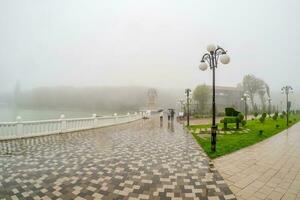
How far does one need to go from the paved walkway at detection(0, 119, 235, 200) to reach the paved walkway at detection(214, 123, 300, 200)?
42cm

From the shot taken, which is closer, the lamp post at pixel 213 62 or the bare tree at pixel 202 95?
the lamp post at pixel 213 62

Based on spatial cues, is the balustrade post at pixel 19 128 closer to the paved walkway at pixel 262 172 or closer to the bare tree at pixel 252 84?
the paved walkway at pixel 262 172

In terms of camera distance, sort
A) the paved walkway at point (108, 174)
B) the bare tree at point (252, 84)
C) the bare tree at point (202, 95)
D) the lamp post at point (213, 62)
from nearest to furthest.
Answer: the paved walkway at point (108, 174), the lamp post at point (213, 62), the bare tree at point (252, 84), the bare tree at point (202, 95)

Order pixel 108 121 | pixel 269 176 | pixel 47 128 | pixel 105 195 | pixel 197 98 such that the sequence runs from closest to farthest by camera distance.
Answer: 1. pixel 105 195
2. pixel 269 176
3. pixel 47 128
4. pixel 108 121
5. pixel 197 98

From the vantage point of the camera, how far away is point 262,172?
6.04 meters

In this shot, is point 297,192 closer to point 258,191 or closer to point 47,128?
point 258,191

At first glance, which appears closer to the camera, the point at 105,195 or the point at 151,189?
the point at 105,195

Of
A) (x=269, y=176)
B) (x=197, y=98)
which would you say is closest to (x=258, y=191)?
(x=269, y=176)

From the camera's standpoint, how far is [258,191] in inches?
186

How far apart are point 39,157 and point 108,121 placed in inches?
523

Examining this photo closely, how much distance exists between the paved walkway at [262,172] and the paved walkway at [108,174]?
42 cm

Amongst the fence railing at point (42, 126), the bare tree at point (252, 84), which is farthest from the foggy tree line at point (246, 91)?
the fence railing at point (42, 126)

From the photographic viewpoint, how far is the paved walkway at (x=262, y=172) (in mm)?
4680

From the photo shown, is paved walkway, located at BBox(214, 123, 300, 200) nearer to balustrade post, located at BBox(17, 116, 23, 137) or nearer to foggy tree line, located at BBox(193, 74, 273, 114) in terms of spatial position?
balustrade post, located at BBox(17, 116, 23, 137)
